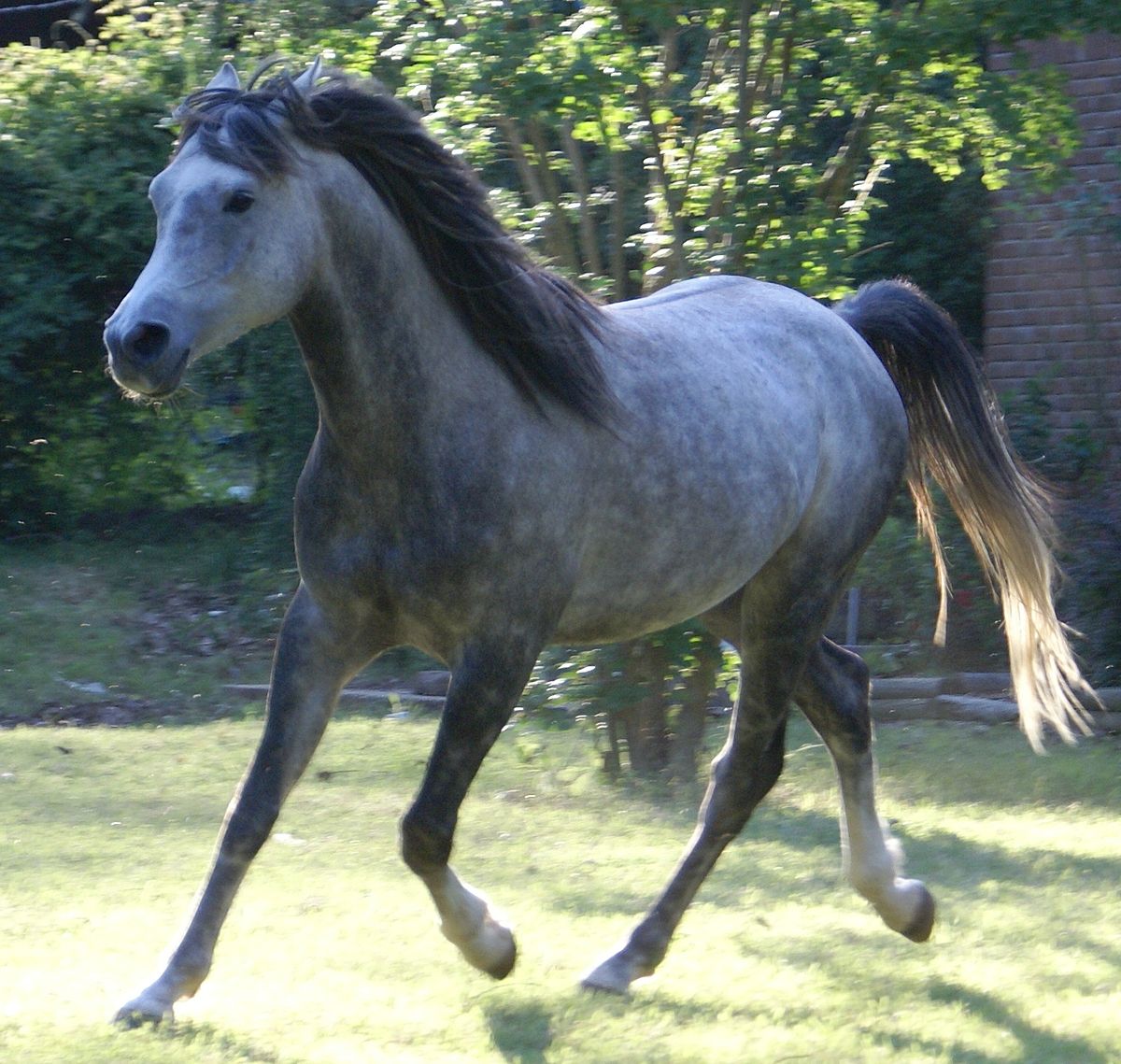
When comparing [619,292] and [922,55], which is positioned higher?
[922,55]

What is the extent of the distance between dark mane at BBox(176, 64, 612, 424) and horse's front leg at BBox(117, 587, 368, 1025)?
2.53 ft

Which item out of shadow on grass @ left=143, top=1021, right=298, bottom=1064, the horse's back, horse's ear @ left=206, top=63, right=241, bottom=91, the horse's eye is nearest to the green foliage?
the horse's back

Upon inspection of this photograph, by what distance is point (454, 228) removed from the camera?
3.80 metres

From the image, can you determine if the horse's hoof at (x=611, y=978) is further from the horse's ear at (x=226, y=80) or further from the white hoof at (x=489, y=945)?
the horse's ear at (x=226, y=80)

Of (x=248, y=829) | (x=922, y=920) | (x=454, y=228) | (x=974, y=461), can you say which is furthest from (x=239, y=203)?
(x=974, y=461)

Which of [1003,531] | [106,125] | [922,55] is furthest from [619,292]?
[106,125]

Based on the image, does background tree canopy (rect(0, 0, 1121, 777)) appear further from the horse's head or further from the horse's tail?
the horse's head

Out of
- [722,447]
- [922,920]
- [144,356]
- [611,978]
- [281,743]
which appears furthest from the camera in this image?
[922,920]

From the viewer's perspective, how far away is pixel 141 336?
125 inches

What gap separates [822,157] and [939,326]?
16.6ft

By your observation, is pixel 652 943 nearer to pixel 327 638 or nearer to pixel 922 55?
pixel 327 638

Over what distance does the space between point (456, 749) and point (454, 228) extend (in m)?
1.22

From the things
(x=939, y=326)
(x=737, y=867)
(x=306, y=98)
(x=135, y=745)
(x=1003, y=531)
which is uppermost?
(x=306, y=98)

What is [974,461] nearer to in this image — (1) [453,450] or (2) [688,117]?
(1) [453,450]
